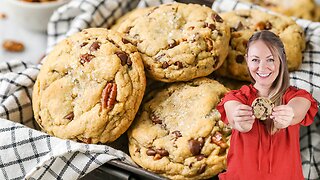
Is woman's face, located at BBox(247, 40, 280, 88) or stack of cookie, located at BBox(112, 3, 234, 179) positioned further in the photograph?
stack of cookie, located at BBox(112, 3, 234, 179)

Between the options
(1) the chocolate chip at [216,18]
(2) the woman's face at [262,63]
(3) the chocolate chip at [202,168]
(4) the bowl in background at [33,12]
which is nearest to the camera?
(2) the woman's face at [262,63]

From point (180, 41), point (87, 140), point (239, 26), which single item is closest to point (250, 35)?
point (239, 26)

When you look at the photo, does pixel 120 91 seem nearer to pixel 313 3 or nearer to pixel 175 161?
pixel 175 161

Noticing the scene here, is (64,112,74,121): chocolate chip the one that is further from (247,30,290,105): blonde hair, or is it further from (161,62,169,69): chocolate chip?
(247,30,290,105): blonde hair

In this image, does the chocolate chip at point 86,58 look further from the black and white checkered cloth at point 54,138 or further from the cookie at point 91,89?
the black and white checkered cloth at point 54,138

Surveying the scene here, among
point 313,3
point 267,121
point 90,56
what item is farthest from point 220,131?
point 313,3

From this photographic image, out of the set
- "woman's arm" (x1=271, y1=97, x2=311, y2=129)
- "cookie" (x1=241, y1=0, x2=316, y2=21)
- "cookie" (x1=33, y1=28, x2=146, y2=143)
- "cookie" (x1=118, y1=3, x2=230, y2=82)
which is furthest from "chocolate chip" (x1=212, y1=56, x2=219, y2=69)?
"cookie" (x1=241, y1=0, x2=316, y2=21)

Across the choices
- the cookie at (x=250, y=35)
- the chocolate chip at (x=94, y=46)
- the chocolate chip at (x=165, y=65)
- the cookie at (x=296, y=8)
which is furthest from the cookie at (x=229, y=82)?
the cookie at (x=296, y=8)
